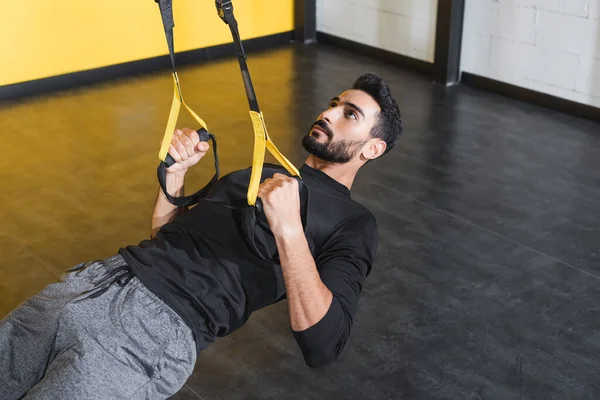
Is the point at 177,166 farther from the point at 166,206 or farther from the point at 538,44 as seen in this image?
the point at 538,44

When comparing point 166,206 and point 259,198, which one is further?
point 166,206

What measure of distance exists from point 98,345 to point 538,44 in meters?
4.27

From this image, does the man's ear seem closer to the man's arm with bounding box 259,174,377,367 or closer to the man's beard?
the man's beard

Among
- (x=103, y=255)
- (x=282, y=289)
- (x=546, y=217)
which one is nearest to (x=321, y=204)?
(x=282, y=289)

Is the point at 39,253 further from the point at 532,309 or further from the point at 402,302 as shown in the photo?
the point at 532,309

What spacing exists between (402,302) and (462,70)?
312 cm

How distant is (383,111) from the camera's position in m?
2.35

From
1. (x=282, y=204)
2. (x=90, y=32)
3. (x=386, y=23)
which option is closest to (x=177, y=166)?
(x=282, y=204)

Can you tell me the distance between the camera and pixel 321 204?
85.4 inches

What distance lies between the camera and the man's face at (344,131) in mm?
2287

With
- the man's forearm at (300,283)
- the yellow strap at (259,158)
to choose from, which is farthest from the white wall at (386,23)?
the man's forearm at (300,283)

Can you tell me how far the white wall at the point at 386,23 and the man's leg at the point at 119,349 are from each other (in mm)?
4490

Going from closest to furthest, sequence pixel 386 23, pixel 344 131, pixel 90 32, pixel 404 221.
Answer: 1. pixel 344 131
2. pixel 404 221
3. pixel 90 32
4. pixel 386 23

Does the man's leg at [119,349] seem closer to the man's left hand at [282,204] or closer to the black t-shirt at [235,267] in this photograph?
the black t-shirt at [235,267]
